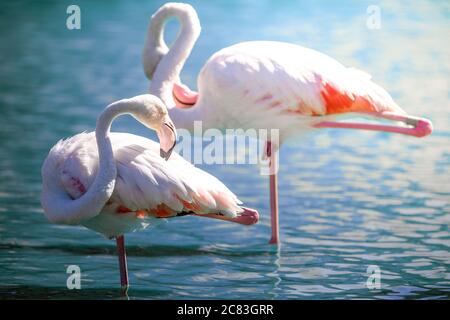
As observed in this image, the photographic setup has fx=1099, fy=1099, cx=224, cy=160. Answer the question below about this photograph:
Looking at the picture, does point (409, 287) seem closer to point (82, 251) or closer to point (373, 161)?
point (82, 251)

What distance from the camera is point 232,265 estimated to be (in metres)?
6.59

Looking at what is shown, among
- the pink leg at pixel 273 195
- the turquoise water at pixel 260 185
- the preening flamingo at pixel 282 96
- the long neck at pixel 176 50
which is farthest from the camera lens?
the long neck at pixel 176 50

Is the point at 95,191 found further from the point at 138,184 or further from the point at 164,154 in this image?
the point at 164,154

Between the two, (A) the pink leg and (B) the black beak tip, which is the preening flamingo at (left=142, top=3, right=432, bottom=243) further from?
(B) the black beak tip

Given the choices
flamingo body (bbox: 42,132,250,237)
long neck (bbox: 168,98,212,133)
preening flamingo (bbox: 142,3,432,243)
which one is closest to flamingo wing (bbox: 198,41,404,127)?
preening flamingo (bbox: 142,3,432,243)

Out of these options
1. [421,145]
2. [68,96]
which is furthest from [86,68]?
[421,145]

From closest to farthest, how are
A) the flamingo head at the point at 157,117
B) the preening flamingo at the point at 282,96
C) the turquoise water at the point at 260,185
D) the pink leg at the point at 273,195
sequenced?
the flamingo head at the point at 157,117, the turquoise water at the point at 260,185, the preening flamingo at the point at 282,96, the pink leg at the point at 273,195

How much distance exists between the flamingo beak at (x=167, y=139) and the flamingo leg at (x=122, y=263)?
57 centimetres

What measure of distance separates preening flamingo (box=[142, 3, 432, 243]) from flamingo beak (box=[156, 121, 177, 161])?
1231mm

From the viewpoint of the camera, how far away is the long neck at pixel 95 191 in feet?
18.4

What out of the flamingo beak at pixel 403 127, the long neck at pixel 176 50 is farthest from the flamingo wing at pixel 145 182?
the long neck at pixel 176 50

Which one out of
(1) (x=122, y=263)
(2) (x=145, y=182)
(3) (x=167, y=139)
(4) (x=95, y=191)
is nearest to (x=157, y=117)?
(3) (x=167, y=139)

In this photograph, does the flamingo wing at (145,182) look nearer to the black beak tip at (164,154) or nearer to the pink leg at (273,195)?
the black beak tip at (164,154)

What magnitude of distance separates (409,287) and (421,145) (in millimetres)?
3566
